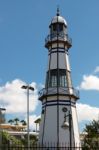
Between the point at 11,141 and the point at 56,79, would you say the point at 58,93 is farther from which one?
the point at 11,141

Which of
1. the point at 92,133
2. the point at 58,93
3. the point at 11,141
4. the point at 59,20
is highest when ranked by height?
the point at 59,20

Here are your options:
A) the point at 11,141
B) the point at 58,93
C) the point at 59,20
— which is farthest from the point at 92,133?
the point at 11,141

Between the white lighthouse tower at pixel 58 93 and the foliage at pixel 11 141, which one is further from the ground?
the white lighthouse tower at pixel 58 93

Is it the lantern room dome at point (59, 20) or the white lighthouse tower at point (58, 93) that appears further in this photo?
the lantern room dome at point (59, 20)

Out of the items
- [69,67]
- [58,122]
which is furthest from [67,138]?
[69,67]

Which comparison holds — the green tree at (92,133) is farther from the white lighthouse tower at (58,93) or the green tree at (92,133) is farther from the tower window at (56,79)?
the tower window at (56,79)

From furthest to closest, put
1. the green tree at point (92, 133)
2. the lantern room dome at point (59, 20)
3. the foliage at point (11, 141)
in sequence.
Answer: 1. the lantern room dome at point (59, 20)
2. the green tree at point (92, 133)
3. the foliage at point (11, 141)

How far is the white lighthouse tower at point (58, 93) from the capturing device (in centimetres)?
4769

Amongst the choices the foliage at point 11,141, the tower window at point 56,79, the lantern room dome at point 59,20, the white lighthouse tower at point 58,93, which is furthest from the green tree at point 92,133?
the lantern room dome at point 59,20

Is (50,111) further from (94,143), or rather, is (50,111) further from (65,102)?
(94,143)

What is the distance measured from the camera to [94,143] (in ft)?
149

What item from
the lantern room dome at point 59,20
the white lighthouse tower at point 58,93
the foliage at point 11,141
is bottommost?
the foliage at point 11,141

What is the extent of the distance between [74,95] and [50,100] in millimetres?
Result: 2771

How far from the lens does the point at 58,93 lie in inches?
1921
